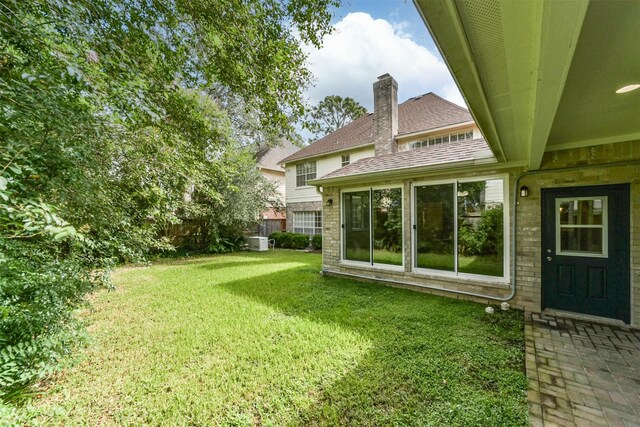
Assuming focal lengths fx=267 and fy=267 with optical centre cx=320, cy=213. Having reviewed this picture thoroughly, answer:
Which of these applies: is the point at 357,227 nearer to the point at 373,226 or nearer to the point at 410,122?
the point at 373,226

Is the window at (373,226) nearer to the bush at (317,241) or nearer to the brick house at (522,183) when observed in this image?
the brick house at (522,183)

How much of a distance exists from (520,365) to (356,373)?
194 cm

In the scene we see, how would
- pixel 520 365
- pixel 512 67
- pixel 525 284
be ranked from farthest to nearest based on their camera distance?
pixel 525 284, pixel 520 365, pixel 512 67

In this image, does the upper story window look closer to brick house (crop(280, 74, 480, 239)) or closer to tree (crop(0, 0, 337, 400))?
brick house (crop(280, 74, 480, 239))

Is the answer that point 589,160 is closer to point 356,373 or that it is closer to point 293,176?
point 356,373

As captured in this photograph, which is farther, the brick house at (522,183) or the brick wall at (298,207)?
the brick wall at (298,207)

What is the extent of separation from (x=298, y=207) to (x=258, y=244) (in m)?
3.03

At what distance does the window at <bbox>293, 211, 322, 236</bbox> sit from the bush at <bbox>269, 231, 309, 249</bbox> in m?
0.59

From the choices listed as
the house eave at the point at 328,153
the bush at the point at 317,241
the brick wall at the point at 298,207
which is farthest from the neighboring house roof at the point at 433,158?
the brick wall at the point at 298,207

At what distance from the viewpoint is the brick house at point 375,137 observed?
36.1 feet

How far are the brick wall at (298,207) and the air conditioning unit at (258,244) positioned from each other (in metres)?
1.95

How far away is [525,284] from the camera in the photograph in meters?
4.82

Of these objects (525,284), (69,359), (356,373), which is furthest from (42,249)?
(525,284)

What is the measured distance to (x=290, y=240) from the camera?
14781mm
